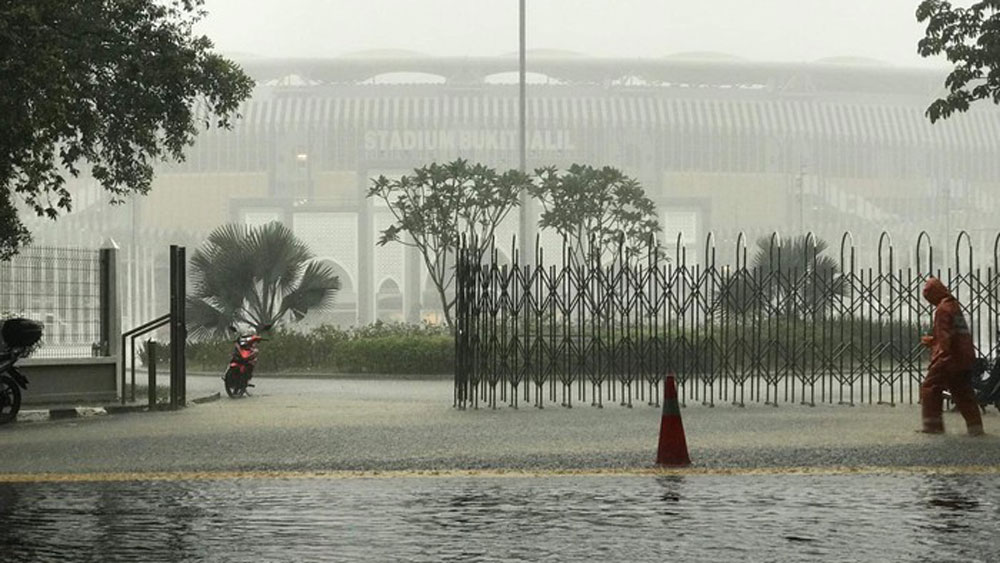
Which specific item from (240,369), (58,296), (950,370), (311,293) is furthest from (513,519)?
(311,293)

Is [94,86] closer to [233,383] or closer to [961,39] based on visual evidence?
[233,383]

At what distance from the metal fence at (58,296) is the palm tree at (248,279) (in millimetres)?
16558

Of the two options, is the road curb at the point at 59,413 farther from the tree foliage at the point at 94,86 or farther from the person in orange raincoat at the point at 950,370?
the person in orange raincoat at the point at 950,370

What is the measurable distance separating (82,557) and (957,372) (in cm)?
1072

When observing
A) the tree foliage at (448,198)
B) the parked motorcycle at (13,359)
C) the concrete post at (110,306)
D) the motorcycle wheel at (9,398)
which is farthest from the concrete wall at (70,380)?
the tree foliage at (448,198)

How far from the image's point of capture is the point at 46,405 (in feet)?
78.0

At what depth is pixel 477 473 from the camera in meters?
14.2

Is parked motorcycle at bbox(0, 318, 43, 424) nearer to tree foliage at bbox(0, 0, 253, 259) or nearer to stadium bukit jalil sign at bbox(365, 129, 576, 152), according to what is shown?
tree foliage at bbox(0, 0, 253, 259)

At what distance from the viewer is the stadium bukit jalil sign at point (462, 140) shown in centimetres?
12688

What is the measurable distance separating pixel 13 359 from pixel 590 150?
107466 millimetres

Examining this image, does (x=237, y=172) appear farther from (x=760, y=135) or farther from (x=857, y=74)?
(x=857, y=74)

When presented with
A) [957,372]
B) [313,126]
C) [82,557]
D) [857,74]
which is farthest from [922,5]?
[857,74]

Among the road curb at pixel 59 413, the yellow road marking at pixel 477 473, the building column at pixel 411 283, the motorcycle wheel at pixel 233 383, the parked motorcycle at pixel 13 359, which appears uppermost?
the building column at pixel 411 283

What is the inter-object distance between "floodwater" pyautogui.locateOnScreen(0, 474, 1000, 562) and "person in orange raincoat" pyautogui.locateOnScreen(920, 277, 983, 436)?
13.4 ft
